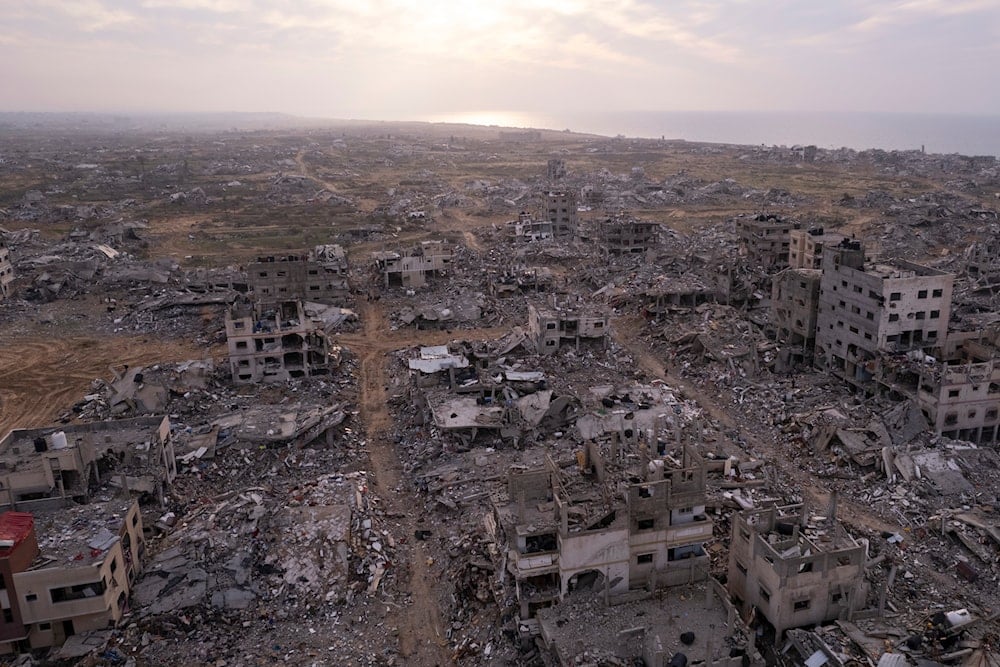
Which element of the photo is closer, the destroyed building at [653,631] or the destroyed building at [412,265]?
the destroyed building at [653,631]

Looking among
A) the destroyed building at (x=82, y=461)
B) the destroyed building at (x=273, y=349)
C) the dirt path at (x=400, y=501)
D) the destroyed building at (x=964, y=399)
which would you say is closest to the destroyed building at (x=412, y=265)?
the dirt path at (x=400, y=501)

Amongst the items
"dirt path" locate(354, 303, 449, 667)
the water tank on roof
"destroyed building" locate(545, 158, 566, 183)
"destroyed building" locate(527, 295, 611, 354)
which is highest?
"destroyed building" locate(545, 158, 566, 183)

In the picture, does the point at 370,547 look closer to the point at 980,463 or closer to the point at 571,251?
the point at 980,463

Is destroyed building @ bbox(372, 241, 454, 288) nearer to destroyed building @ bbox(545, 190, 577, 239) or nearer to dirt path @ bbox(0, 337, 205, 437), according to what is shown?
dirt path @ bbox(0, 337, 205, 437)

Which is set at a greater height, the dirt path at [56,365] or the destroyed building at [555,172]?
the destroyed building at [555,172]

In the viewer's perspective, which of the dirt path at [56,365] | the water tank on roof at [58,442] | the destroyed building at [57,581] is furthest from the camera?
the dirt path at [56,365]

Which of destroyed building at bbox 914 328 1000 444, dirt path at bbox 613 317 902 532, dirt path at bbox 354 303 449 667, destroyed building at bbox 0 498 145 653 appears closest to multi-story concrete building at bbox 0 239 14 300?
dirt path at bbox 354 303 449 667

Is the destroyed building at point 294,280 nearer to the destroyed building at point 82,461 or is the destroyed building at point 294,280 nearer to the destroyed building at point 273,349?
the destroyed building at point 273,349
